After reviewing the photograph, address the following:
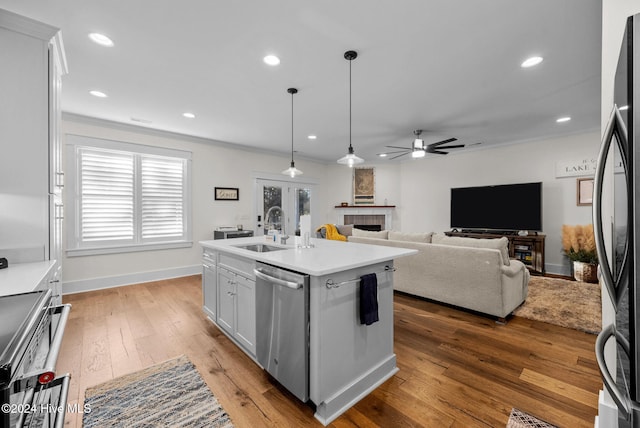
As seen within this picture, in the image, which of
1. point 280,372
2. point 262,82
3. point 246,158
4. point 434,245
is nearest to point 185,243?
point 246,158

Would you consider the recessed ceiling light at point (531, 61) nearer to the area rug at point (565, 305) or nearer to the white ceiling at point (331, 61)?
the white ceiling at point (331, 61)

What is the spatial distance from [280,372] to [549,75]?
13.1ft

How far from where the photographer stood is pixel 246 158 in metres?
6.21

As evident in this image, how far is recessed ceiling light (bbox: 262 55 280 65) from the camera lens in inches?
102

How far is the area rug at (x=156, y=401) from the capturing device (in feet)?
5.45

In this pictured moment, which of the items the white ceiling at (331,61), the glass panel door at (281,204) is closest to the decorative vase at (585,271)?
the white ceiling at (331,61)

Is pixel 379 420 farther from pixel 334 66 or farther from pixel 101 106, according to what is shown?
pixel 101 106

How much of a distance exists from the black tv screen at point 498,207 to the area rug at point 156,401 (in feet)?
20.4

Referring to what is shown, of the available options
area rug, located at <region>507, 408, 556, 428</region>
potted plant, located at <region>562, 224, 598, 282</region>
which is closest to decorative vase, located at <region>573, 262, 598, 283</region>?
potted plant, located at <region>562, 224, 598, 282</region>

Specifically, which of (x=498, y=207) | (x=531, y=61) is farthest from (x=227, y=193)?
(x=498, y=207)

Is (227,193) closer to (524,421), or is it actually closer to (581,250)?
(524,421)

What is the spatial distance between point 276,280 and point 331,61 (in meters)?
2.18

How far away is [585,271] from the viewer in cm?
461

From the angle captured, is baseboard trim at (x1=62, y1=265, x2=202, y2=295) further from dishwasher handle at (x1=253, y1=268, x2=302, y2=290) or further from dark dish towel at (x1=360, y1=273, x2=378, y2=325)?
dark dish towel at (x1=360, y1=273, x2=378, y2=325)
